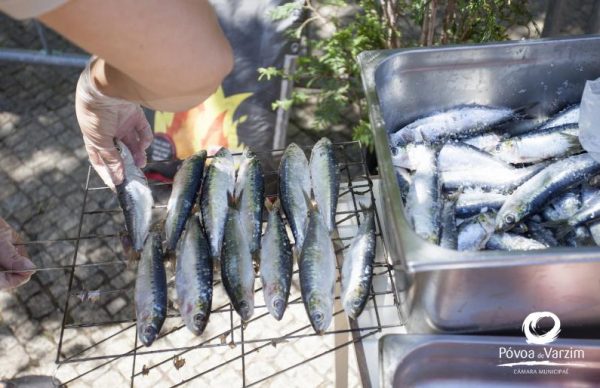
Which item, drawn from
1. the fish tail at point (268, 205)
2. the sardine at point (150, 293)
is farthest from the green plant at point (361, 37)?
the sardine at point (150, 293)

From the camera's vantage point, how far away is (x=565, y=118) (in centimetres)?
249

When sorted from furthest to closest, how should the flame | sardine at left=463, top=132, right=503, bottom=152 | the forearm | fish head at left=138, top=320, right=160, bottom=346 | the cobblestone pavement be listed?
the flame
the cobblestone pavement
sardine at left=463, top=132, right=503, bottom=152
fish head at left=138, top=320, right=160, bottom=346
the forearm

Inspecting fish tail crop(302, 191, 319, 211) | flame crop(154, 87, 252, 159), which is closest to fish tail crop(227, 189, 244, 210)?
fish tail crop(302, 191, 319, 211)

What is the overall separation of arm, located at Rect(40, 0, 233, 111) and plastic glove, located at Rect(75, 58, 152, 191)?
48 cm

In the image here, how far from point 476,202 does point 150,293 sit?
1387mm

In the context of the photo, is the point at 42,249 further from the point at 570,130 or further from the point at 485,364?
the point at 570,130

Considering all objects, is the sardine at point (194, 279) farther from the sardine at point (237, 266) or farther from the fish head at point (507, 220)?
the fish head at point (507, 220)

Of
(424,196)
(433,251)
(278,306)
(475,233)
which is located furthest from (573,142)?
(278,306)

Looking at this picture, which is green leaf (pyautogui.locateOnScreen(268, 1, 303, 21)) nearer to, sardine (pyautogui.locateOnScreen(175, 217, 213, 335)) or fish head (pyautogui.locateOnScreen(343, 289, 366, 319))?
sardine (pyautogui.locateOnScreen(175, 217, 213, 335))

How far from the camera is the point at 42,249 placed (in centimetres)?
418

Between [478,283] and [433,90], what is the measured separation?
42.0 inches

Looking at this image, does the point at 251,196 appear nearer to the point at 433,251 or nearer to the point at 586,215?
the point at 433,251

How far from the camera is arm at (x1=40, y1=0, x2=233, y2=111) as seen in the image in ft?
4.30

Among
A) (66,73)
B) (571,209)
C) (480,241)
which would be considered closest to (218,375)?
(480,241)
